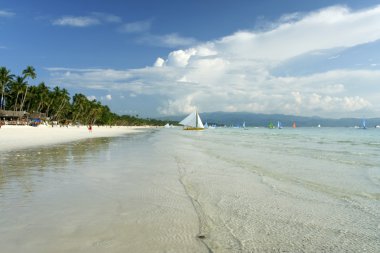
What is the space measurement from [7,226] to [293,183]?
8459 millimetres

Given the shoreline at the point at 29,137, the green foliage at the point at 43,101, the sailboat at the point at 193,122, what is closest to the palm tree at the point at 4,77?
the green foliage at the point at 43,101

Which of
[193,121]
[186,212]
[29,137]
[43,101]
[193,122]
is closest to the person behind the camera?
[186,212]

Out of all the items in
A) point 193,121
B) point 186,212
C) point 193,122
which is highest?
point 193,121

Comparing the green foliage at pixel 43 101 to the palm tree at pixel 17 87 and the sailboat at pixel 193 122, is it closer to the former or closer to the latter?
the palm tree at pixel 17 87

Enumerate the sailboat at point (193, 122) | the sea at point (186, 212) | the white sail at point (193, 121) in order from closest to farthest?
1. the sea at point (186, 212)
2. the sailboat at point (193, 122)
3. the white sail at point (193, 121)

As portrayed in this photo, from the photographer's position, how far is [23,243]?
485cm

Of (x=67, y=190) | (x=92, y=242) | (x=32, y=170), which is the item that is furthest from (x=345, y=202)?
(x=32, y=170)

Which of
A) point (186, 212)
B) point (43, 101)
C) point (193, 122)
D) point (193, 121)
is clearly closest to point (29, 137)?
point (186, 212)

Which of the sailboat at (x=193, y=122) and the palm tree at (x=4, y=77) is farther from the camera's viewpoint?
the sailboat at (x=193, y=122)

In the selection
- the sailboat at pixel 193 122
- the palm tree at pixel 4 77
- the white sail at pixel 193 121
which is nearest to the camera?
the palm tree at pixel 4 77

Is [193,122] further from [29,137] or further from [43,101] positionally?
[29,137]

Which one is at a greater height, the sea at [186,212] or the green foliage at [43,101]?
the green foliage at [43,101]

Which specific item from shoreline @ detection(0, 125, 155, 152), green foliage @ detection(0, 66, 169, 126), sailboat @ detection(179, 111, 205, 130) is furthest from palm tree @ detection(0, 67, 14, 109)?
sailboat @ detection(179, 111, 205, 130)

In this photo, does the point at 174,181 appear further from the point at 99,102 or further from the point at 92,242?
the point at 99,102
